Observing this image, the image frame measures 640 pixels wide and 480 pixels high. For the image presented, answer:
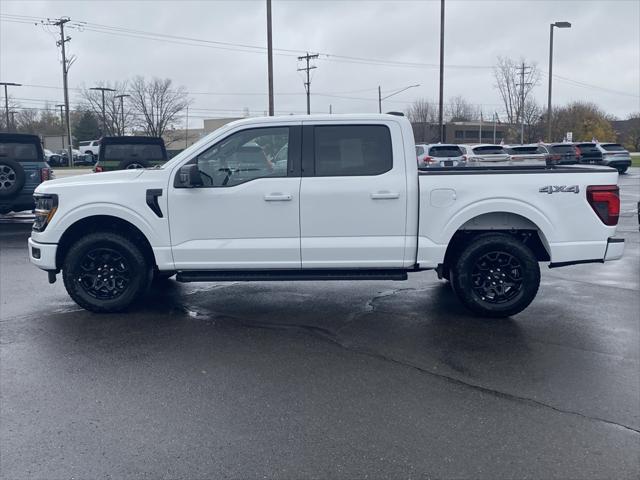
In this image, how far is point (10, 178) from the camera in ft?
42.9

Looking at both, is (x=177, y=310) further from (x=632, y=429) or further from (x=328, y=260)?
(x=632, y=429)

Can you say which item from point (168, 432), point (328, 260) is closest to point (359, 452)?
point (168, 432)

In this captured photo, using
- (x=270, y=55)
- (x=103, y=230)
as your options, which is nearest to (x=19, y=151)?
(x=103, y=230)

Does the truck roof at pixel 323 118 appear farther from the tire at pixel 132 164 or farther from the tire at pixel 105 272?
the tire at pixel 132 164

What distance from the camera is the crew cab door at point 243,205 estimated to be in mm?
6637

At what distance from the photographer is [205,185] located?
6680mm

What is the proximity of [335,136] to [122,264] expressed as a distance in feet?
8.76

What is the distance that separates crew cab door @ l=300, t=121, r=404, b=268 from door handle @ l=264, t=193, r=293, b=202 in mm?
135

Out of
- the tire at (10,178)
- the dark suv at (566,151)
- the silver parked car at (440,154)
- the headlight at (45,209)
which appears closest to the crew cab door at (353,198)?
the headlight at (45,209)

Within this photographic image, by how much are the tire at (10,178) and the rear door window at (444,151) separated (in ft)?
49.2

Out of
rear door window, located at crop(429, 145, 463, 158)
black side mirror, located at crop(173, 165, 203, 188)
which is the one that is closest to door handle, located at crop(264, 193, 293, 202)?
black side mirror, located at crop(173, 165, 203, 188)

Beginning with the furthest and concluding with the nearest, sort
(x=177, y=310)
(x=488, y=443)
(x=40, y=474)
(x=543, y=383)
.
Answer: (x=177, y=310) → (x=543, y=383) → (x=488, y=443) → (x=40, y=474)

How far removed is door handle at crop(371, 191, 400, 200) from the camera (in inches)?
257

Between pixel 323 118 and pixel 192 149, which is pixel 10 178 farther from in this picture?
pixel 323 118
